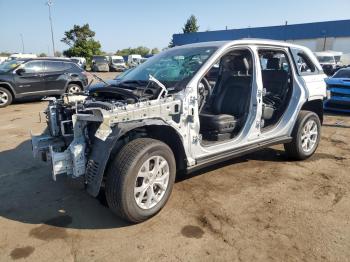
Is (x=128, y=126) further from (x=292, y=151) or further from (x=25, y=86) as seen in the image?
(x=25, y=86)

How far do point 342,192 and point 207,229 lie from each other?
2.00 meters

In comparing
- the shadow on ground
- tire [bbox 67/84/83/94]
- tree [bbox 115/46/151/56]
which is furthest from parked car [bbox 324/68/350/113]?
tree [bbox 115/46/151/56]

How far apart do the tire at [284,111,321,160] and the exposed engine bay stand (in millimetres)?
2407

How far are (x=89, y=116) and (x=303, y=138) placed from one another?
3.59 m

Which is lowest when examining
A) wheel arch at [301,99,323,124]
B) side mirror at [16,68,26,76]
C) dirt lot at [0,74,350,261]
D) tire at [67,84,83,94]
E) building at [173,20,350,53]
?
dirt lot at [0,74,350,261]

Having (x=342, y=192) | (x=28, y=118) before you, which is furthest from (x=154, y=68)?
(x=28, y=118)

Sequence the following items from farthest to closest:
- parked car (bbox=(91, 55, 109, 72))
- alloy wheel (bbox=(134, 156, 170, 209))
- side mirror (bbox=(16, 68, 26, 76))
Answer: parked car (bbox=(91, 55, 109, 72)) → side mirror (bbox=(16, 68, 26, 76)) → alloy wheel (bbox=(134, 156, 170, 209))

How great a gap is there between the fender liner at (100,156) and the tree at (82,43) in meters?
46.2

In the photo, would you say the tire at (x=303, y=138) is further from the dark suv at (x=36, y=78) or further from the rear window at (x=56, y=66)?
the rear window at (x=56, y=66)

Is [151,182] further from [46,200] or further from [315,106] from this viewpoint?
[315,106]

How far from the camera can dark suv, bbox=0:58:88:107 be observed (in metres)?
11.3

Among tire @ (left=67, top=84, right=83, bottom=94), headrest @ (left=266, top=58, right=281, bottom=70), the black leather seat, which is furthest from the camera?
tire @ (left=67, top=84, right=83, bottom=94)

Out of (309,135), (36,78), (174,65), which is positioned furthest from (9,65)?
(309,135)

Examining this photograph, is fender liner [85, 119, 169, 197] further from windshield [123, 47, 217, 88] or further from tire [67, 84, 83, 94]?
tire [67, 84, 83, 94]
